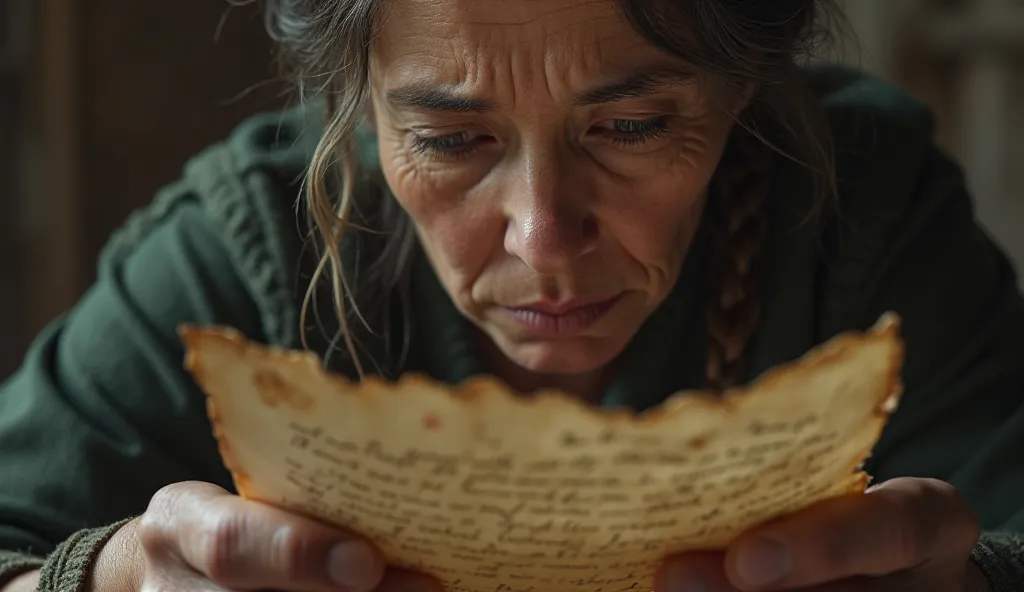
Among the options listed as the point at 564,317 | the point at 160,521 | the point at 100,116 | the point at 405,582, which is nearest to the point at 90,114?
the point at 100,116

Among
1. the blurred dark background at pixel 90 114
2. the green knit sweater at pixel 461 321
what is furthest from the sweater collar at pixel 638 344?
the blurred dark background at pixel 90 114

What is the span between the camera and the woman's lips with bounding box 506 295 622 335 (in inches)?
34.5

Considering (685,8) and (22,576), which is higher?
(685,8)

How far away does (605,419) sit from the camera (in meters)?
0.52

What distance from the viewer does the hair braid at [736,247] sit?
1.05m

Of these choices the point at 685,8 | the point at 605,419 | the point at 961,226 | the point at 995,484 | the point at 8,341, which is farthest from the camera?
the point at 8,341

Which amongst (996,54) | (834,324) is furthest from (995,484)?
(996,54)

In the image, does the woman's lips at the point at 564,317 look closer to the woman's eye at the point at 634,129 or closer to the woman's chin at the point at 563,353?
the woman's chin at the point at 563,353

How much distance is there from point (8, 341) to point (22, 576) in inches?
41.3

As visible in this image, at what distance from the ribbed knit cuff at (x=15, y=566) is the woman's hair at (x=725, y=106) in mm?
272

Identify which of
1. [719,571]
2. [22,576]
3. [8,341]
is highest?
[719,571]

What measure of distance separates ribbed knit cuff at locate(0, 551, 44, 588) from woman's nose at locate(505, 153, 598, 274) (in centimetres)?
42

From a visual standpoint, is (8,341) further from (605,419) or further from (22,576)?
(605,419)

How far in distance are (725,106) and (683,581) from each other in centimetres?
39
